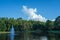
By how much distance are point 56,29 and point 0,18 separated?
30921 millimetres

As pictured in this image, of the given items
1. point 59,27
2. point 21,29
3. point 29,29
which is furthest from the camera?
point 29,29

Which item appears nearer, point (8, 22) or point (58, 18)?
point (8, 22)

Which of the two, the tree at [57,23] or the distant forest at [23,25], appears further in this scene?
the distant forest at [23,25]

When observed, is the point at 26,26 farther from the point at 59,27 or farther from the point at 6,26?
the point at 59,27

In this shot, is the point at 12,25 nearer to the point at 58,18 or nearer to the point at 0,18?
the point at 0,18

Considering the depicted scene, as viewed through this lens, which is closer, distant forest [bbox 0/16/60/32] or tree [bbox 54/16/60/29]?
tree [bbox 54/16/60/29]

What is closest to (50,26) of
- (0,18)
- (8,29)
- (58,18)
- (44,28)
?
(44,28)

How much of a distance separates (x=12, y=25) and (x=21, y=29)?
5363 mm

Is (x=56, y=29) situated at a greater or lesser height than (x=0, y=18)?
lesser

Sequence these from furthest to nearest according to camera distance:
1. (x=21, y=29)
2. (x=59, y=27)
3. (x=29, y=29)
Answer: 1. (x=29, y=29)
2. (x=21, y=29)
3. (x=59, y=27)

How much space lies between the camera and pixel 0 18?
106500 millimetres

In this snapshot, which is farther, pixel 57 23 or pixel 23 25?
pixel 23 25

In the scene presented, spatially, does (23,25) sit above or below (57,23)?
below

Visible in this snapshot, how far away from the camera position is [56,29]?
94312mm
